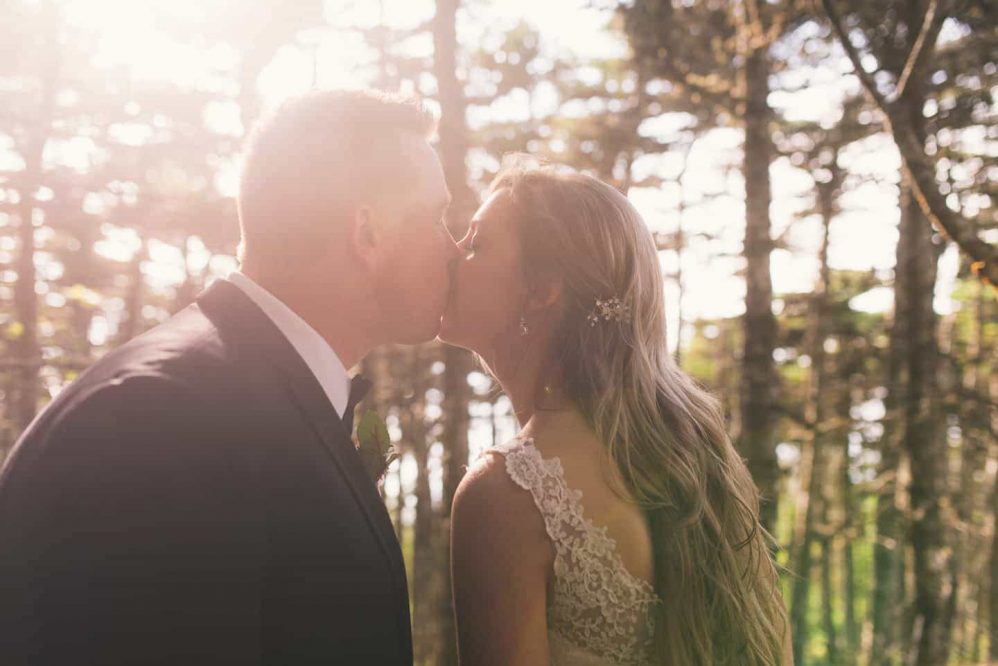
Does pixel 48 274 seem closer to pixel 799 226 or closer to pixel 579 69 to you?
pixel 579 69

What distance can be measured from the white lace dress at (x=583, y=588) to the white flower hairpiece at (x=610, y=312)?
19.5 inches

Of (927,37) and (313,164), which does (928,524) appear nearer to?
(927,37)

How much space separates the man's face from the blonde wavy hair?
333mm

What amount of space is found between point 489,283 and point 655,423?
2.43 feet

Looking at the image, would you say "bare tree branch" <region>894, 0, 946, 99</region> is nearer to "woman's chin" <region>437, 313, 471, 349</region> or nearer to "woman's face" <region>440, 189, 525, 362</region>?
"woman's face" <region>440, 189, 525, 362</region>

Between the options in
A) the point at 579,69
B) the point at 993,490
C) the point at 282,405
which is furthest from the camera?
the point at 579,69

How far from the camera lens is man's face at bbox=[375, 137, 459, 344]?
9.22 ft

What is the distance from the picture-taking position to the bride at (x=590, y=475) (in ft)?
9.24

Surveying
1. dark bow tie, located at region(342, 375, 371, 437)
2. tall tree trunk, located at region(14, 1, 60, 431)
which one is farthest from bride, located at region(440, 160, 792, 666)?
tall tree trunk, located at region(14, 1, 60, 431)

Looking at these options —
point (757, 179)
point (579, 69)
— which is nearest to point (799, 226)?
point (579, 69)

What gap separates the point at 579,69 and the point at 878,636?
11.2 meters

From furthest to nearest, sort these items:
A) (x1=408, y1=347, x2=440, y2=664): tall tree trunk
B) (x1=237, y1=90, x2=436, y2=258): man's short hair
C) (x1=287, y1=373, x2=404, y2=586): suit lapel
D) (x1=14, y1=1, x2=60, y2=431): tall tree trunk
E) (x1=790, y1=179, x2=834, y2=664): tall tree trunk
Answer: (x1=790, y1=179, x2=834, y2=664): tall tree trunk → (x1=408, y1=347, x2=440, y2=664): tall tree trunk → (x1=14, y1=1, x2=60, y2=431): tall tree trunk → (x1=237, y1=90, x2=436, y2=258): man's short hair → (x1=287, y1=373, x2=404, y2=586): suit lapel

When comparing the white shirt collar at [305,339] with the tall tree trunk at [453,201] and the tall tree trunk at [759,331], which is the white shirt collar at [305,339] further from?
the tall tree trunk at [759,331]

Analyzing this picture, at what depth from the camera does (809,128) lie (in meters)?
12.0
